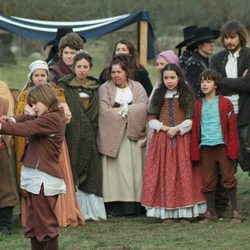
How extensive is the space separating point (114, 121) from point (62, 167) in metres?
0.73

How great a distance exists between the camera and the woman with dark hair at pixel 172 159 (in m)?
7.89

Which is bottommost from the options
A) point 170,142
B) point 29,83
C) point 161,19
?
point 170,142

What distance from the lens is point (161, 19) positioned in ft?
81.4

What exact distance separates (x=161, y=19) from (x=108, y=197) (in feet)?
55.4

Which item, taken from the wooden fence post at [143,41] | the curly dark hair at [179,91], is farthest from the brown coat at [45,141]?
the wooden fence post at [143,41]

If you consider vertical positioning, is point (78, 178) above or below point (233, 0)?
below

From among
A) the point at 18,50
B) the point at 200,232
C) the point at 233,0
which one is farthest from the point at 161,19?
the point at 200,232

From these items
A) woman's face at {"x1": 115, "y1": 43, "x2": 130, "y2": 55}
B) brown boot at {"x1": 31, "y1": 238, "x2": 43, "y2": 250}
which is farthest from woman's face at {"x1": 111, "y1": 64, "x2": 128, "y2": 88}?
brown boot at {"x1": 31, "y1": 238, "x2": 43, "y2": 250}

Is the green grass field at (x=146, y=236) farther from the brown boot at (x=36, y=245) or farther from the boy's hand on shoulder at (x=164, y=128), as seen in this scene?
the boy's hand on shoulder at (x=164, y=128)

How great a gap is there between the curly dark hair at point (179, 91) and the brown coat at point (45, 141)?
6.29 ft

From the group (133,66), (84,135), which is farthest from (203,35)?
(84,135)

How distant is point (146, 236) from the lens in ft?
24.0

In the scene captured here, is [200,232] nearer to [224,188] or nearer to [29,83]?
[224,188]

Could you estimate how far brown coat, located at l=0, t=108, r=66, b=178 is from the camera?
241 inches
